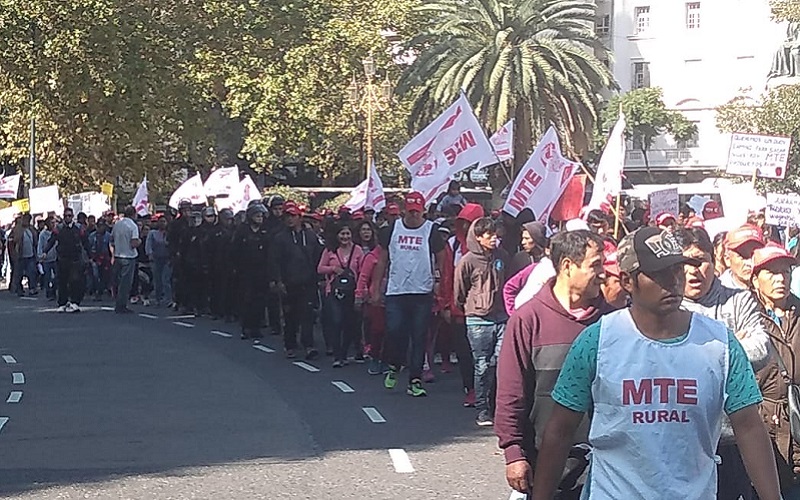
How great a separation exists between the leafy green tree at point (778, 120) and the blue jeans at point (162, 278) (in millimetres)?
14656

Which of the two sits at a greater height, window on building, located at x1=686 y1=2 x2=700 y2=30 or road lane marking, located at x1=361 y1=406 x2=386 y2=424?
window on building, located at x1=686 y1=2 x2=700 y2=30

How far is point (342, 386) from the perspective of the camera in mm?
14250

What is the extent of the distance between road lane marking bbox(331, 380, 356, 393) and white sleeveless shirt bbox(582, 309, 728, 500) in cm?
955

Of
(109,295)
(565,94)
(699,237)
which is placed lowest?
(109,295)

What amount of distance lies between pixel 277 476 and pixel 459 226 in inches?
178

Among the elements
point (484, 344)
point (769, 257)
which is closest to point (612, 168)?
point (484, 344)

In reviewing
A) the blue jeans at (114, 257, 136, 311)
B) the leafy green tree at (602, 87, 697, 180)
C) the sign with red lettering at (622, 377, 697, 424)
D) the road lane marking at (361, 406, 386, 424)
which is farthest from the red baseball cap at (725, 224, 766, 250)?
the leafy green tree at (602, 87, 697, 180)

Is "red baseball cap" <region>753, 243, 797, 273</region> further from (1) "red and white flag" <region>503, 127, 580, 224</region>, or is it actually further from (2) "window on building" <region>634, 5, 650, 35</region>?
(2) "window on building" <region>634, 5, 650, 35</region>

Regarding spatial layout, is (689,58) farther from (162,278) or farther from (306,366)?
(306,366)

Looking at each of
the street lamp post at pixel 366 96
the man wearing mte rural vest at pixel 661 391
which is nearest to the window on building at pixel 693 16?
the street lamp post at pixel 366 96

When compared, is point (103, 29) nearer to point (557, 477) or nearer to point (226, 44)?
point (226, 44)

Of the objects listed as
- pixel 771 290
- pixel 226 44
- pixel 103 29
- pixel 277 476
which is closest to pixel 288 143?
pixel 226 44

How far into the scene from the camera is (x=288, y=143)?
5166 centimetres

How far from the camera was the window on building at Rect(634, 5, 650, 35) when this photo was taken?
259 feet
